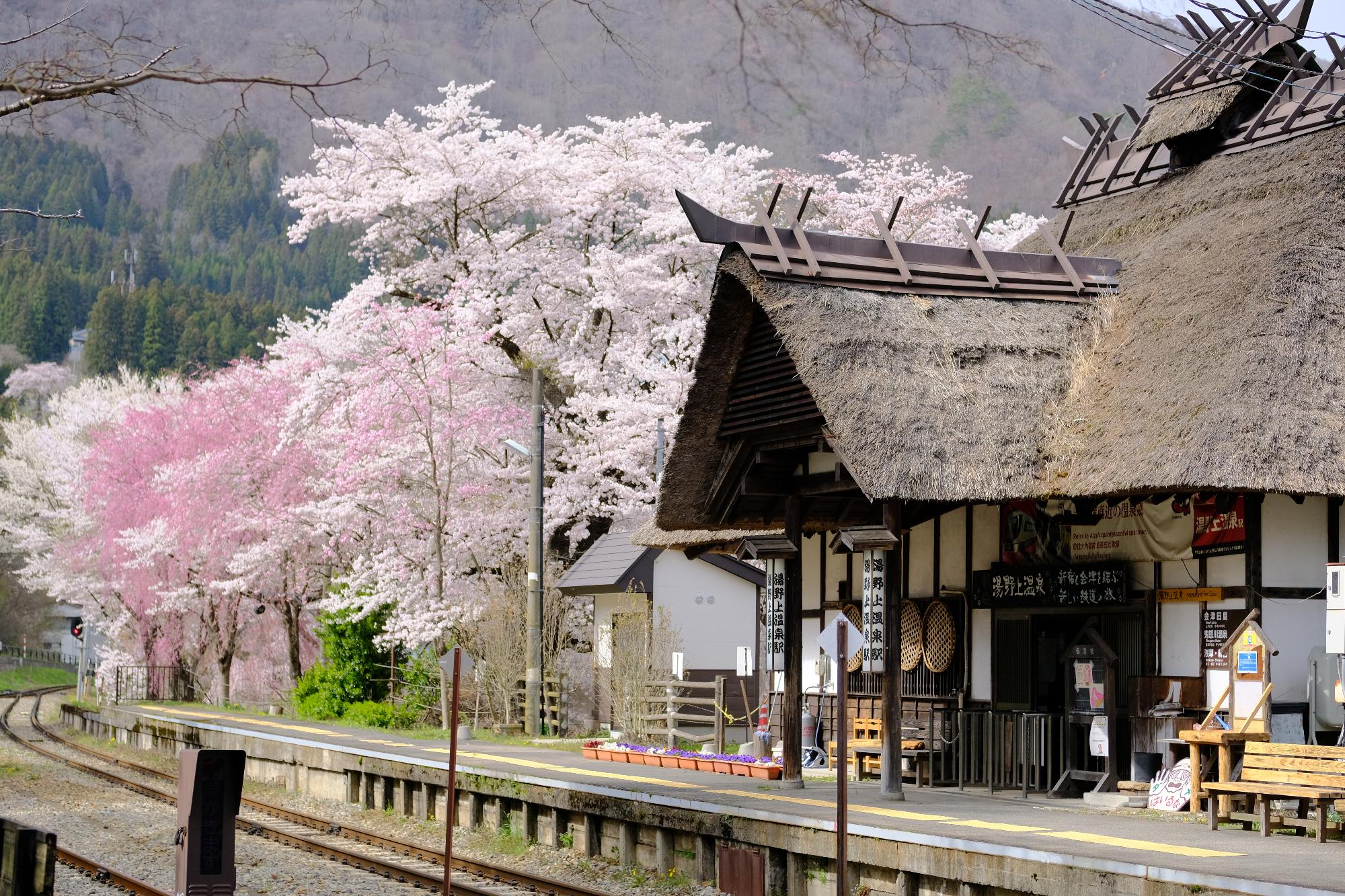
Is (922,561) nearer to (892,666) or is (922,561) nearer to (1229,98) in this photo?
(892,666)

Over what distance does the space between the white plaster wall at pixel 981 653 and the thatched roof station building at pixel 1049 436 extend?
0.03 metres

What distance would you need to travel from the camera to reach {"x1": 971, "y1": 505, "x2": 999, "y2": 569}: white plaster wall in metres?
16.3

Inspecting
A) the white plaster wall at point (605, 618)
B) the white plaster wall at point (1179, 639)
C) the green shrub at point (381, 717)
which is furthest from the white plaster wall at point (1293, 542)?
the green shrub at point (381, 717)

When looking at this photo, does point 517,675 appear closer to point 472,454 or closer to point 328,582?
point 472,454

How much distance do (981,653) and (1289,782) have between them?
5.32 m

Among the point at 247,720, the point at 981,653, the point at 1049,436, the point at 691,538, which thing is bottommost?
the point at 247,720

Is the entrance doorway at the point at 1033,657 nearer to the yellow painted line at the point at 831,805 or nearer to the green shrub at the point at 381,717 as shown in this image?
the yellow painted line at the point at 831,805

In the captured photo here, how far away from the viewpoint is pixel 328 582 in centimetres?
3209

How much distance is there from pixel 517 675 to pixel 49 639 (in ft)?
187

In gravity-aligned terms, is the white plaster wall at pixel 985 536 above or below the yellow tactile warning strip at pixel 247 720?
above

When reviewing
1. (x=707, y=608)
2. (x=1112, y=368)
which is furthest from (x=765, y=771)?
(x=707, y=608)

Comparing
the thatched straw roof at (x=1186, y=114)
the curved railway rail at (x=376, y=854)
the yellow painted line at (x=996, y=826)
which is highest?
the thatched straw roof at (x=1186, y=114)

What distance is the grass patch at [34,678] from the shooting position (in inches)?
2263

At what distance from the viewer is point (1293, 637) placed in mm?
13266
